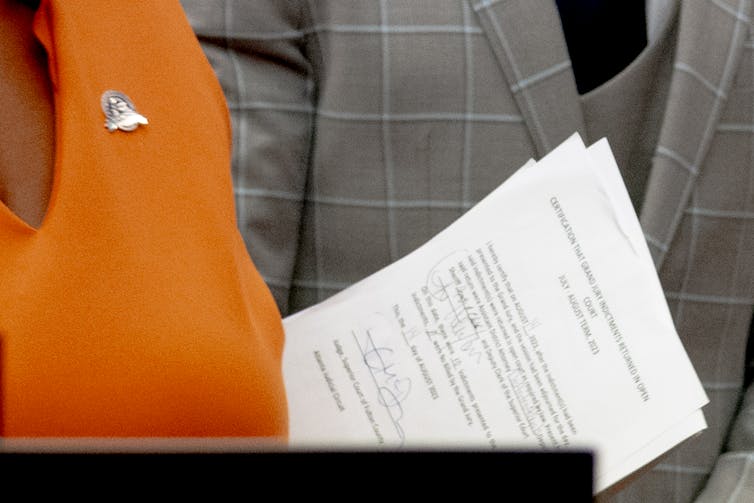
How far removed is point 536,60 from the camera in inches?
31.8

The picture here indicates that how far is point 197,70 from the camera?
21.1 inches

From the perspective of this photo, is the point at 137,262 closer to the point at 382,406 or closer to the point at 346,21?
the point at 382,406

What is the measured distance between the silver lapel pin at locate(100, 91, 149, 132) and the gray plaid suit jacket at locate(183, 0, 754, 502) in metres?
0.31

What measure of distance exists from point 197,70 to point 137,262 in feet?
0.42

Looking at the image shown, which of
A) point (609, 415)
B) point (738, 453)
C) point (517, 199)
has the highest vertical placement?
point (517, 199)

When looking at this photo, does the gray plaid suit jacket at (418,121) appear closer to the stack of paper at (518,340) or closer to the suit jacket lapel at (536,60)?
the suit jacket lapel at (536,60)

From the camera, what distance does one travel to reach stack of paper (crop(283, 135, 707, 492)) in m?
0.68

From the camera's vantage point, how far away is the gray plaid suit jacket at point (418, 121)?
0.81 metres

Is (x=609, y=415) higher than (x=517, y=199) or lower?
lower

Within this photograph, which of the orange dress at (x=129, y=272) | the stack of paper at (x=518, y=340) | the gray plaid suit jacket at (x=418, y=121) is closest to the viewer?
the orange dress at (x=129, y=272)

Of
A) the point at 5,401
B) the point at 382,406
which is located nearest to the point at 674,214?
the point at 382,406
